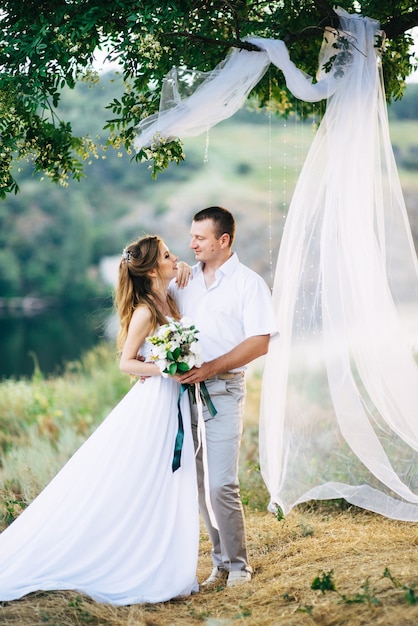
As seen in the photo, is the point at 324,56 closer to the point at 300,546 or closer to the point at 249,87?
the point at 249,87

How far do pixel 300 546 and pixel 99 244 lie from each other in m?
28.1

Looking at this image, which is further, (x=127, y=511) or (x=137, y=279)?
(x=137, y=279)

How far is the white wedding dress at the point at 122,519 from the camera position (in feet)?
12.2

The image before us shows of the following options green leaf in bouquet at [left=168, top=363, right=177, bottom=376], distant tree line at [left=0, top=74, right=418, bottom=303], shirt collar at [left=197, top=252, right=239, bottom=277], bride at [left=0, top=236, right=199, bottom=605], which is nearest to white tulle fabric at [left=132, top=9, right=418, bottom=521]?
shirt collar at [left=197, top=252, right=239, bottom=277]

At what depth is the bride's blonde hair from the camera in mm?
4074

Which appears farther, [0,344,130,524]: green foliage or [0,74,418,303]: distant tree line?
[0,74,418,303]: distant tree line

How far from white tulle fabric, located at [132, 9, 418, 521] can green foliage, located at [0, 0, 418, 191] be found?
259 millimetres

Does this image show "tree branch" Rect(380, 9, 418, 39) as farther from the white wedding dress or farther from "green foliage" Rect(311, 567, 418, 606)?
"green foliage" Rect(311, 567, 418, 606)

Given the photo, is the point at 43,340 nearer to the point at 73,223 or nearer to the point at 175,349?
the point at 73,223

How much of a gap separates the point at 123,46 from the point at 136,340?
5.29 feet

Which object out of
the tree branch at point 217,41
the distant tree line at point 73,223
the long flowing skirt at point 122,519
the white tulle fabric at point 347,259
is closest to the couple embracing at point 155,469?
the long flowing skirt at point 122,519

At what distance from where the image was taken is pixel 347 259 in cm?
433

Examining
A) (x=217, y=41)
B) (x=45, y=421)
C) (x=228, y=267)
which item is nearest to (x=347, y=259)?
(x=228, y=267)

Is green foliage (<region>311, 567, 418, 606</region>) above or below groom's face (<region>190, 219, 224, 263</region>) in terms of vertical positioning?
below
